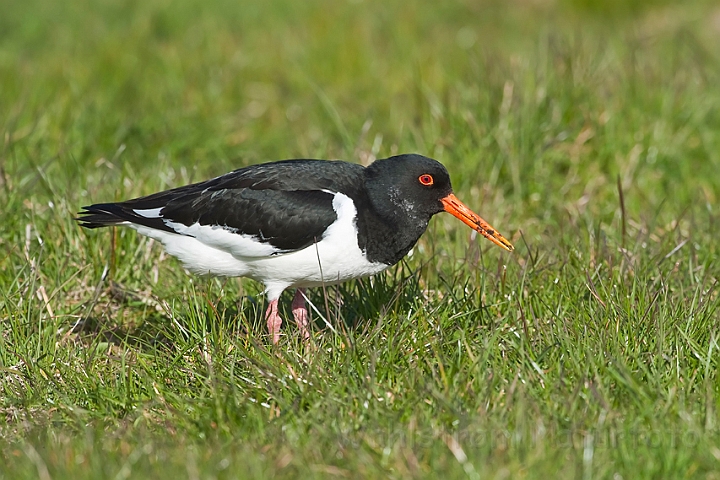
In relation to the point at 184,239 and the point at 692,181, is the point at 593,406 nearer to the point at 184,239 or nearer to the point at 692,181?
the point at 184,239

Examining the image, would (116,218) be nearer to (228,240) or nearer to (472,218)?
(228,240)

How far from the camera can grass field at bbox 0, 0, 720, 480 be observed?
11.0 ft

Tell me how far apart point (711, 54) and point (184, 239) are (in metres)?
5.73

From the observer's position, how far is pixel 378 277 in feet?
15.3

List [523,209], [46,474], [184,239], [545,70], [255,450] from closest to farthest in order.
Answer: [46,474]
[255,450]
[184,239]
[523,209]
[545,70]

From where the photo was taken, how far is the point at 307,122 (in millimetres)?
7707

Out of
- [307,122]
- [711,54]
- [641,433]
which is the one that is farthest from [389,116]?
[641,433]

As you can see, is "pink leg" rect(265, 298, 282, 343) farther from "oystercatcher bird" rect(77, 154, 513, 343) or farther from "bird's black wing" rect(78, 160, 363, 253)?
"bird's black wing" rect(78, 160, 363, 253)

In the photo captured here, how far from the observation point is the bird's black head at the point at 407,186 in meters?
4.40

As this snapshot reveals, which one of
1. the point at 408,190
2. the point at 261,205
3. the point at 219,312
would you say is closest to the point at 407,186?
the point at 408,190

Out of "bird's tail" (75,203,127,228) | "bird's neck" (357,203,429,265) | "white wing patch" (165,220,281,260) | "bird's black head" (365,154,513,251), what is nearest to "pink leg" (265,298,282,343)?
"white wing patch" (165,220,281,260)

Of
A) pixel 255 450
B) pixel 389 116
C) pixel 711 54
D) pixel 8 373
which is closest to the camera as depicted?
pixel 255 450

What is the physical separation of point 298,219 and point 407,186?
56 cm

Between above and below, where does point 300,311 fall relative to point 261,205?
below
